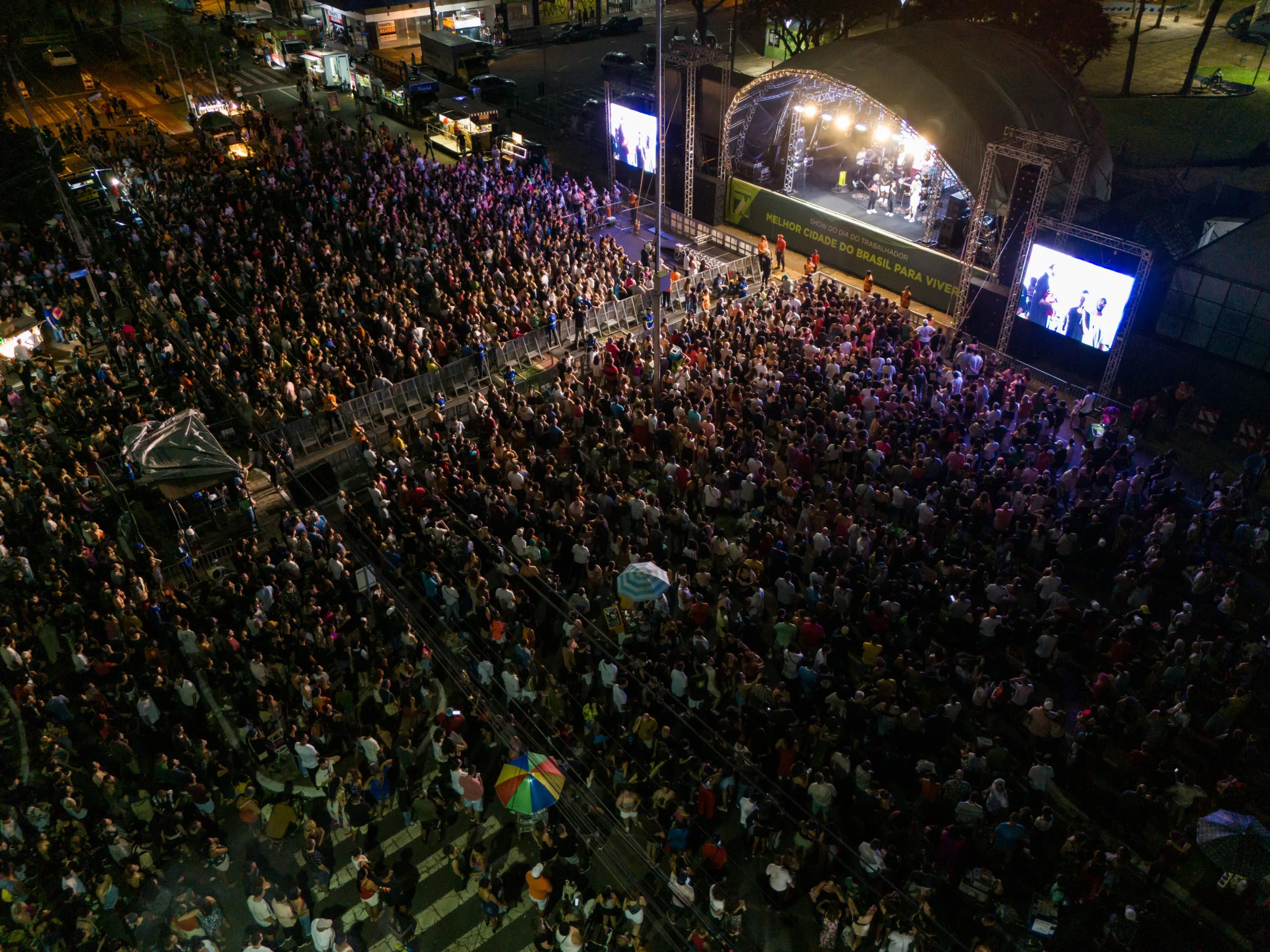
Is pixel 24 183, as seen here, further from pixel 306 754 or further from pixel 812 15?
pixel 812 15

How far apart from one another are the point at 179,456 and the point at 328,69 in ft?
131

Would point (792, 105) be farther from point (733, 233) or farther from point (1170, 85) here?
point (1170, 85)

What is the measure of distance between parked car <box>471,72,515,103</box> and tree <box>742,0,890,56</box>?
1322cm

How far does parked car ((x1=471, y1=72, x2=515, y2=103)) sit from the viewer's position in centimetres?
4459

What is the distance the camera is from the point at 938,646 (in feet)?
40.7

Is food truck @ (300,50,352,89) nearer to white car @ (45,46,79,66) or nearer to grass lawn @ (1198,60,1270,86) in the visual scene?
white car @ (45,46,79,66)

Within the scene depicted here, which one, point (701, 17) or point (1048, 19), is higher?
point (1048, 19)

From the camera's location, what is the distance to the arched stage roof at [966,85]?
24.9m

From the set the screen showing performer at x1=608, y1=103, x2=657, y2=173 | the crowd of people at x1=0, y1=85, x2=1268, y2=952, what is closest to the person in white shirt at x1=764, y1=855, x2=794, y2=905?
the crowd of people at x1=0, y1=85, x2=1268, y2=952

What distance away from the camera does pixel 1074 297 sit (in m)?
21.1

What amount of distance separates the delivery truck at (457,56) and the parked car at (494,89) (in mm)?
2572

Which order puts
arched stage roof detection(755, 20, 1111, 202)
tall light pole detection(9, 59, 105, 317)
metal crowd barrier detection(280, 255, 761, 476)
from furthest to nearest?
arched stage roof detection(755, 20, 1111, 202)
tall light pole detection(9, 59, 105, 317)
metal crowd barrier detection(280, 255, 761, 476)

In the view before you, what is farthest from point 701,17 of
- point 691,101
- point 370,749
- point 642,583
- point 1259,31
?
point 370,749

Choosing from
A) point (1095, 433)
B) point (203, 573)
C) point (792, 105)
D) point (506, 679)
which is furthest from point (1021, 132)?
point (203, 573)
